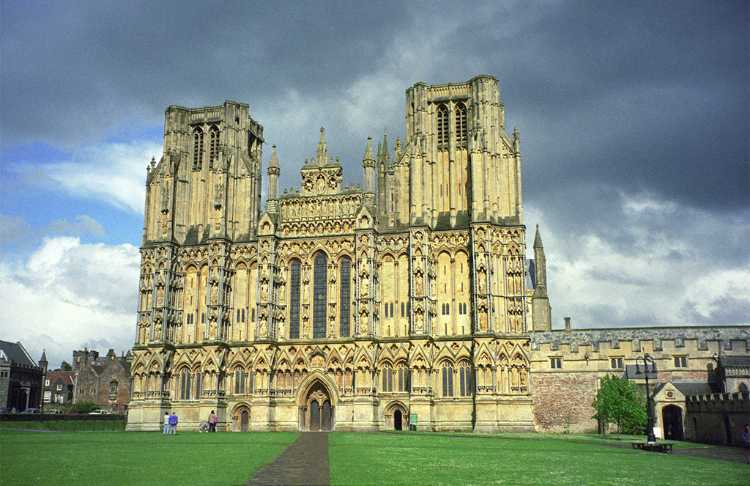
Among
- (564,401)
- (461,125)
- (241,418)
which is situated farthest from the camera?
(461,125)

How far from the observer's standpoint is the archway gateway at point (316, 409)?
64625 millimetres

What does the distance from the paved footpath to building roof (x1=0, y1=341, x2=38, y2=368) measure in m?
86.6

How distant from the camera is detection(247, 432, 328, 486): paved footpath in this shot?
70.3ft

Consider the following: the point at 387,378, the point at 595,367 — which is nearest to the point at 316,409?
the point at 387,378

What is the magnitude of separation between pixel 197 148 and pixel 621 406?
157ft

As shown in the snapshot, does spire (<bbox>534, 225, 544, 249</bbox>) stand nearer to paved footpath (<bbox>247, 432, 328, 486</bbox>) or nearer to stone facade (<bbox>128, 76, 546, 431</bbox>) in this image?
stone facade (<bbox>128, 76, 546, 431</bbox>)

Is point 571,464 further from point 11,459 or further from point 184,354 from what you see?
point 184,354

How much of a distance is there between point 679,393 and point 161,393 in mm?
46089

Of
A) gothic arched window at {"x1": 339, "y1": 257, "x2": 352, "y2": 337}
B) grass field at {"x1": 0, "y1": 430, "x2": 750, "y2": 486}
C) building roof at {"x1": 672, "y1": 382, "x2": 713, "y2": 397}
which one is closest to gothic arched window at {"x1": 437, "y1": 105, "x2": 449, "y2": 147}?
gothic arched window at {"x1": 339, "y1": 257, "x2": 352, "y2": 337}

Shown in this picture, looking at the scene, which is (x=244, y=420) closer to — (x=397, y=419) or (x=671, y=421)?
A: (x=397, y=419)

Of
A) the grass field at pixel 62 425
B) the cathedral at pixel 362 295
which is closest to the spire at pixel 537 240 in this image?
the cathedral at pixel 362 295

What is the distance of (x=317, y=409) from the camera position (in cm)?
6512

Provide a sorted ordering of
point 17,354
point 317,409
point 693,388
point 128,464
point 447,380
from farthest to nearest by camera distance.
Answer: point 17,354
point 317,409
point 693,388
point 447,380
point 128,464

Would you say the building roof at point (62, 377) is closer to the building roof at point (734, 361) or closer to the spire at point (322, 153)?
the spire at point (322, 153)
